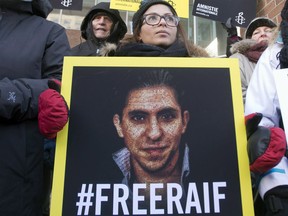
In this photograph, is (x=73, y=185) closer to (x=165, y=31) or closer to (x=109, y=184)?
(x=109, y=184)

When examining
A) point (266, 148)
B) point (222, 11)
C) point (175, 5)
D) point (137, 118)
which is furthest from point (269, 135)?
point (222, 11)

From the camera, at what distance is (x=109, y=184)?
4.06 ft

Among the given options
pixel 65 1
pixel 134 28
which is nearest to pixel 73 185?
pixel 134 28

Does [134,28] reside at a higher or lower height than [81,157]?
higher

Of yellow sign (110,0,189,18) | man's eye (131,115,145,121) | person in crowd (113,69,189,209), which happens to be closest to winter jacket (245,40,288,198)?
person in crowd (113,69,189,209)

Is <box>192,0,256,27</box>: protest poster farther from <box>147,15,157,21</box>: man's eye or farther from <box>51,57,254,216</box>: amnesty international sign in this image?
<box>51,57,254,216</box>: amnesty international sign

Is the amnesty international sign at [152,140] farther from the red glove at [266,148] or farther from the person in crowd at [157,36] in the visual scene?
the person in crowd at [157,36]

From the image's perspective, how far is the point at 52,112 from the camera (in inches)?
47.6

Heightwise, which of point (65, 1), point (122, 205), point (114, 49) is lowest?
point (122, 205)

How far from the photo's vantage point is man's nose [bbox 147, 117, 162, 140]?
1319 mm

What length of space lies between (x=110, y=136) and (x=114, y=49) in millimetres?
762

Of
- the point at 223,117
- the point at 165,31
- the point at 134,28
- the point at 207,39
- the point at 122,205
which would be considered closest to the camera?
the point at 122,205

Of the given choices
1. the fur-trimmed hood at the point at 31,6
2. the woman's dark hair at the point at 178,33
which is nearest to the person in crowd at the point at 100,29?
the woman's dark hair at the point at 178,33

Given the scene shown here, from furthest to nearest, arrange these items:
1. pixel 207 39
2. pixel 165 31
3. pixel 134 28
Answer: pixel 207 39
pixel 134 28
pixel 165 31
